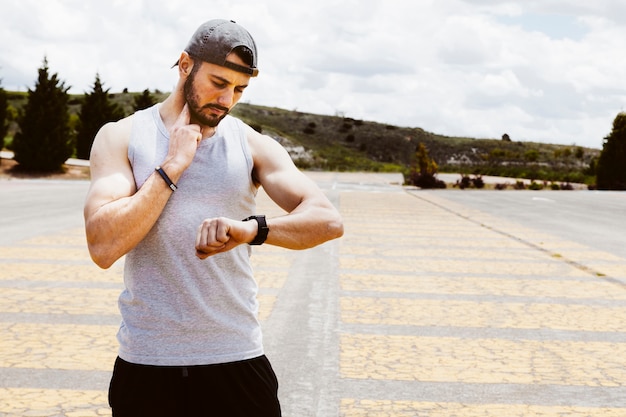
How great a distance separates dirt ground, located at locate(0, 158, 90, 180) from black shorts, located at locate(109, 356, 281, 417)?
34695 mm

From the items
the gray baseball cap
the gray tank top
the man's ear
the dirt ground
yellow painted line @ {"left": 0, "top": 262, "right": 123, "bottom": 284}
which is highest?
the gray baseball cap

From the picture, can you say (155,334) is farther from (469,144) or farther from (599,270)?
(469,144)

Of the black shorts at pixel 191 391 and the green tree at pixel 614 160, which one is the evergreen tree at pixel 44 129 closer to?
the green tree at pixel 614 160

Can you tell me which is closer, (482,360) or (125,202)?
(125,202)

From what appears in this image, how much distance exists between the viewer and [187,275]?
2.04 m

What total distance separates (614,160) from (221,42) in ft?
128

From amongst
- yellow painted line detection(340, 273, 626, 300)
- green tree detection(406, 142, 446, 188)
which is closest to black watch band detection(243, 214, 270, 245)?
yellow painted line detection(340, 273, 626, 300)

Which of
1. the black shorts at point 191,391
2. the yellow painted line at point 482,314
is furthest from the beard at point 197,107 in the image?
the yellow painted line at point 482,314

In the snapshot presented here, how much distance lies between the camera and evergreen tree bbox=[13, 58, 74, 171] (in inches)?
1404

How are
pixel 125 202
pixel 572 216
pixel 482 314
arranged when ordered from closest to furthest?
pixel 125 202, pixel 482 314, pixel 572 216

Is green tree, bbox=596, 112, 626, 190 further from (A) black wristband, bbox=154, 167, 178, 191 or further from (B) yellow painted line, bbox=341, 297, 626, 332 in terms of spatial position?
(A) black wristband, bbox=154, 167, 178, 191

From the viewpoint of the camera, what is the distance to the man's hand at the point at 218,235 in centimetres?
181

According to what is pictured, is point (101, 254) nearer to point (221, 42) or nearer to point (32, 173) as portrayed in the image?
point (221, 42)

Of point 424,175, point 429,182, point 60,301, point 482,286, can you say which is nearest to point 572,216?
point 482,286
